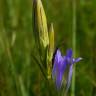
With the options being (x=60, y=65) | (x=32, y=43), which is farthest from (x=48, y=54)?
(x=32, y=43)

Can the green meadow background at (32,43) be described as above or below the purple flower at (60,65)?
below

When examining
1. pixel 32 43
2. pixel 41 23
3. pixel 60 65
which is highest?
pixel 41 23

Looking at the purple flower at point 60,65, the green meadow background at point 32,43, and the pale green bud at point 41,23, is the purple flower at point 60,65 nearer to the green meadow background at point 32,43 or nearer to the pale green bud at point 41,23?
the pale green bud at point 41,23

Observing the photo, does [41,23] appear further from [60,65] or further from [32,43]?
[32,43]

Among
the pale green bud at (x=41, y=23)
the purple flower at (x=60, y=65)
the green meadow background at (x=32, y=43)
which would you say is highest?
the pale green bud at (x=41, y=23)

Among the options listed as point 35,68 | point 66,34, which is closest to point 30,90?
point 35,68

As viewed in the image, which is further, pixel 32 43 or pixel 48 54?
pixel 32 43

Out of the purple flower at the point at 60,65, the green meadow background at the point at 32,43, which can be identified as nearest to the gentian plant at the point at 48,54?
the purple flower at the point at 60,65

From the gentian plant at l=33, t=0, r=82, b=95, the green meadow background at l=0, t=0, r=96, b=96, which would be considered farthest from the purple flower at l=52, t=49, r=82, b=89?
the green meadow background at l=0, t=0, r=96, b=96

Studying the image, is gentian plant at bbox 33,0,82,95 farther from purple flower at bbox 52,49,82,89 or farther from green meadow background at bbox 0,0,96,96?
green meadow background at bbox 0,0,96,96

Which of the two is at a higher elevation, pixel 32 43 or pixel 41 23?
pixel 41 23
